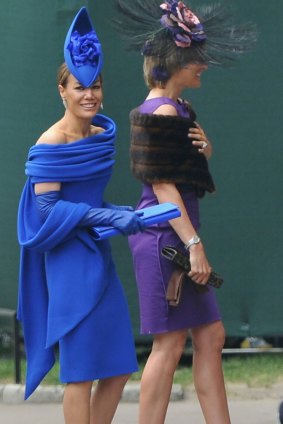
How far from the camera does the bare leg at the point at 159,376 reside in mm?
5012

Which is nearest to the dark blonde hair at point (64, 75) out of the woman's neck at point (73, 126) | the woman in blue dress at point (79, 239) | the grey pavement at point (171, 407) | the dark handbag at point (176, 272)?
the woman in blue dress at point (79, 239)

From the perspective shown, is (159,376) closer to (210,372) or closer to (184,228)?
(210,372)

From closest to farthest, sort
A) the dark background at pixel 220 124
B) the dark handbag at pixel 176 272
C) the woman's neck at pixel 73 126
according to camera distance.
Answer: the woman's neck at pixel 73 126 → the dark handbag at pixel 176 272 → the dark background at pixel 220 124

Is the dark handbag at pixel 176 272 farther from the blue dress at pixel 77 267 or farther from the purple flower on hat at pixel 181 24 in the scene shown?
the purple flower on hat at pixel 181 24

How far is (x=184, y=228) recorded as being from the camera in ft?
16.1

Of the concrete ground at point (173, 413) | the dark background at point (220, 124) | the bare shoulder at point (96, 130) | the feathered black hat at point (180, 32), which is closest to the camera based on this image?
the bare shoulder at point (96, 130)

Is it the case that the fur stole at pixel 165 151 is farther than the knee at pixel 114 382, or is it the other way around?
the fur stole at pixel 165 151

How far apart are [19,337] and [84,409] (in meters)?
2.22

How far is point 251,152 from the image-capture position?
6.64 meters

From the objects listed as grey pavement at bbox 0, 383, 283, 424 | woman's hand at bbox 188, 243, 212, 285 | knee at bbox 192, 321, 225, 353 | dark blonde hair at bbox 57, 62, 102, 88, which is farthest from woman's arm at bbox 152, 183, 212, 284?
grey pavement at bbox 0, 383, 283, 424

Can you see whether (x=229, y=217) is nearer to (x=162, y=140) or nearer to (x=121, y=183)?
(x=121, y=183)

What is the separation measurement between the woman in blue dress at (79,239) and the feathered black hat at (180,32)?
39 cm

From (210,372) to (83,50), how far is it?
1.44 meters

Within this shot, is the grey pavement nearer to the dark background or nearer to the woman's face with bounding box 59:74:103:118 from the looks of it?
the dark background
